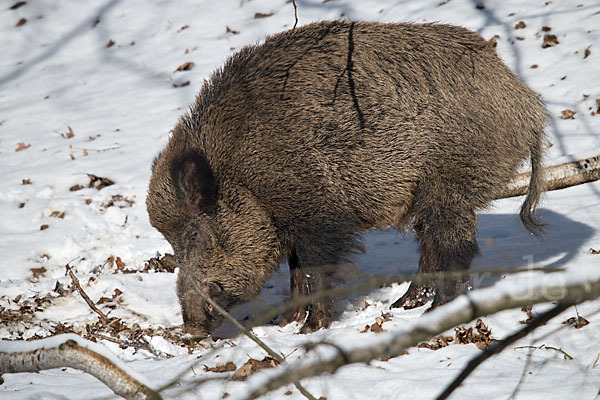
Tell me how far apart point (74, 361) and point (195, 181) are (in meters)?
2.62

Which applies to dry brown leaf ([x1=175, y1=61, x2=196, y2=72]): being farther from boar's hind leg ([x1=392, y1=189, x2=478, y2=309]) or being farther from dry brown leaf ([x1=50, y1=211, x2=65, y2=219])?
boar's hind leg ([x1=392, y1=189, x2=478, y2=309])

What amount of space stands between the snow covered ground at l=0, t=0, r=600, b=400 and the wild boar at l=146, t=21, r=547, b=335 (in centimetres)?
61

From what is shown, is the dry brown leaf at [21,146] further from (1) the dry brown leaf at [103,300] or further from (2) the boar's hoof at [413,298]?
(2) the boar's hoof at [413,298]

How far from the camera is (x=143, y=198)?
7.26 m

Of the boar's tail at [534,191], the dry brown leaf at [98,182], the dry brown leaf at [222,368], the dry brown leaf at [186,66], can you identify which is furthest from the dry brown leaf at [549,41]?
the dry brown leaf at [222,368]

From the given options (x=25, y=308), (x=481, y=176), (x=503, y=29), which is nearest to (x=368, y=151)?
(x=481, y=176)

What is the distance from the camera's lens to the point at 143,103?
9781mm

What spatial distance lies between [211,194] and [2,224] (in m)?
3.76

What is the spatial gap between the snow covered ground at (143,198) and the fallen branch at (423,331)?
4cm

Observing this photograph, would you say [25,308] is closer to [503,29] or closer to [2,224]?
[2,224]

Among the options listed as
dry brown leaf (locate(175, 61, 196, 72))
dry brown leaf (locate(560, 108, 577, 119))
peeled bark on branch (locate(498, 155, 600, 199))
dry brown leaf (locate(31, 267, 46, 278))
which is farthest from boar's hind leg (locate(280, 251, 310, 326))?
dry brown leaf (locate(175, 61, 196, 72))

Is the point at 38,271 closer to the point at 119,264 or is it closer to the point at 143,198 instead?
the point at 119,264

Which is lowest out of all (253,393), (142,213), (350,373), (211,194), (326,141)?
(142,213)

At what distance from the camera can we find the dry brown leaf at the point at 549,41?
8492 mm
